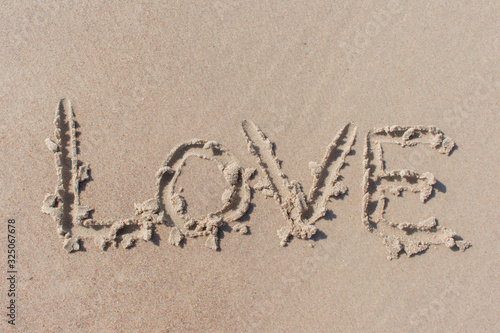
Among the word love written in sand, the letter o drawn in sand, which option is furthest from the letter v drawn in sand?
the letter o drawn in sand

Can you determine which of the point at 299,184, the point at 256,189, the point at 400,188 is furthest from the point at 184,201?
the point at 400,188

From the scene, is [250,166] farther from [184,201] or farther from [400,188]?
[400,188]

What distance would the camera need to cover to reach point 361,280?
1590 millimetres

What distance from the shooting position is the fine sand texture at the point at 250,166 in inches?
61.8

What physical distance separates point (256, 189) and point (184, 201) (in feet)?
1.29

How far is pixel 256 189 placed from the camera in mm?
1610

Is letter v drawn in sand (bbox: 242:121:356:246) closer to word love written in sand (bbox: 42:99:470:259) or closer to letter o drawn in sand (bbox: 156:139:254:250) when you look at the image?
word love written in sand (bbox: 42:99:470:259)

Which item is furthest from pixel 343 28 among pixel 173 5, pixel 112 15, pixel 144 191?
pixel 144 191

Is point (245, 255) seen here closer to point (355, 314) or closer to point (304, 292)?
point (304, 292)

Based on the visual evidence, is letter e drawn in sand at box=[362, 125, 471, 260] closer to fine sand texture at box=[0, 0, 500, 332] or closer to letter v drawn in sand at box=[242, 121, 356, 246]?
fine sand texture at box=[0, 0, 500, 332]

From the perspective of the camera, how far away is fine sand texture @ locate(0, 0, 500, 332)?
1570 millimetres

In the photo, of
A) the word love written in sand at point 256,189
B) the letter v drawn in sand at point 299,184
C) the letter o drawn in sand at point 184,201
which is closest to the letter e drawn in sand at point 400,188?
the word love written in sand at point 256,189

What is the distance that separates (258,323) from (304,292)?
0.29 metres

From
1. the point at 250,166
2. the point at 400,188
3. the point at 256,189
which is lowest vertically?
the point at 400,188
